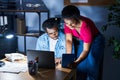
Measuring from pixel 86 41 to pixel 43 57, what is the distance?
0.63 m

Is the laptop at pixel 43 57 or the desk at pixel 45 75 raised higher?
the laptop at pixel 43 57

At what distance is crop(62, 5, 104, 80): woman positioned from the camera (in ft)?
7.81

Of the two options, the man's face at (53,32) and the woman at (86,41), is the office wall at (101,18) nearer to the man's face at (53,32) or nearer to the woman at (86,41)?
the woman at (86,41)

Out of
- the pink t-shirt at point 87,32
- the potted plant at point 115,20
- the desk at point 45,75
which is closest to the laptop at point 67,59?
the desk at point 45,75

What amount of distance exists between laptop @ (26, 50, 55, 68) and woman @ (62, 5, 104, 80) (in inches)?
17.1

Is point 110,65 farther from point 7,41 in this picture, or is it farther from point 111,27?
point 7,41

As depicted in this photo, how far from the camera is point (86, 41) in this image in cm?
243

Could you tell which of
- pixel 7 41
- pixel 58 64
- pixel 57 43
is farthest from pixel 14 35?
pixel 58 64

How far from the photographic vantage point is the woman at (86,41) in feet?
7.81

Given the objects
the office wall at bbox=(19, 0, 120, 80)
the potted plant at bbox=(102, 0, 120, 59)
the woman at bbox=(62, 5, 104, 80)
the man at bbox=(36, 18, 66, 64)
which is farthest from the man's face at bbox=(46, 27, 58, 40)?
the office wall at bbox=(19, 0, 120, 80)

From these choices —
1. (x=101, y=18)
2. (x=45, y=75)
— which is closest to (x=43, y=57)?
(x=45, y=75)

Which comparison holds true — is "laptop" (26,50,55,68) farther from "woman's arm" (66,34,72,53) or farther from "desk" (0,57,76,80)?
"woman's arm" (66,34,72,53)

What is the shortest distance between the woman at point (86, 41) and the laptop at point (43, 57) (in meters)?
0.44

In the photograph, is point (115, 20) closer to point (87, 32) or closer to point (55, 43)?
point (87, 32)
